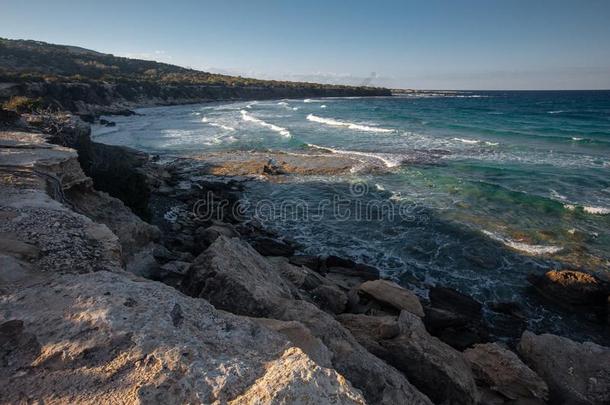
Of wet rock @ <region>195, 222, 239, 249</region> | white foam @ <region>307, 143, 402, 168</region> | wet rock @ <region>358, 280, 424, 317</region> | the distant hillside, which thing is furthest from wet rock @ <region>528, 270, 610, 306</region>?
the distant hillside

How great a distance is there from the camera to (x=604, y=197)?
1917cm

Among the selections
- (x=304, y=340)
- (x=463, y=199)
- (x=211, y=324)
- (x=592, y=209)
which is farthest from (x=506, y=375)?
(x=592, y=209)

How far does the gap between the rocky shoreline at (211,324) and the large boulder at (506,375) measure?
23mm

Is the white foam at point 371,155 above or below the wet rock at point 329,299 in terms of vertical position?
below

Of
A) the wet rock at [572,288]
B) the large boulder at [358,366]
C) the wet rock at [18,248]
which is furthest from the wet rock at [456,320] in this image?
the wet rock at [18,248]

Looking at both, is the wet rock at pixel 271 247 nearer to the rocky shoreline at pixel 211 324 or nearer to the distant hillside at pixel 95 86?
the rocky shoreline at pixel 211 324

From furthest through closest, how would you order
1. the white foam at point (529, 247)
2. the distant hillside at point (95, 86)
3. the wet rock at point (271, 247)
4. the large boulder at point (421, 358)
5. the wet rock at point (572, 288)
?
the distant hillside at point (95, 86)
the white foam at point (529, 247)
the wet rock at point (271, 247)
the wet rock at point (572, 288)
the large boulder at point (421, 358)

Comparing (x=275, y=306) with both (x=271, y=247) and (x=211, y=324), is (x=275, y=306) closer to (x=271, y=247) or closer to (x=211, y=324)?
(x=211, y=324)

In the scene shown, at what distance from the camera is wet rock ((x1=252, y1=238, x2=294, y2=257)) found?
1346 centimetres

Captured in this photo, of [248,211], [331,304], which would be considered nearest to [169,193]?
[248,211]

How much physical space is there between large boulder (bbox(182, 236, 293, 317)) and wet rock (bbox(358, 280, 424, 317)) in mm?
3261

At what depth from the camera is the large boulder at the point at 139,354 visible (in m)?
3.03

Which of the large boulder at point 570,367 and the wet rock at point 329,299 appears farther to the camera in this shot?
the wet rock at point 329,299

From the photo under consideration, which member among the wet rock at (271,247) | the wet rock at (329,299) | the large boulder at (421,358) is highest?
the large boulder at (421,358)
